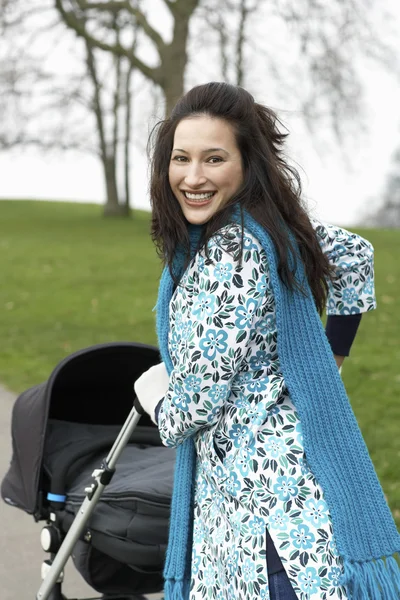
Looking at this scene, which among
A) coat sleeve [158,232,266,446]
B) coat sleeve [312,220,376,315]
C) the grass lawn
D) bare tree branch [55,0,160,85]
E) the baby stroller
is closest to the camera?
coat sleeve [158,232,266,446]

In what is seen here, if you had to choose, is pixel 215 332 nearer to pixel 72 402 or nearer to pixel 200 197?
pixel 200 197

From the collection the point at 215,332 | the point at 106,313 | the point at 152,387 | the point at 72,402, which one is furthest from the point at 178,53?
the point at 215,332

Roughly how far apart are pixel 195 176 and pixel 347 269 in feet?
2.37

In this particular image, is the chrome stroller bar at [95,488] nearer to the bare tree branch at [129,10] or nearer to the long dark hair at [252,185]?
the long dark hair at [252,185]

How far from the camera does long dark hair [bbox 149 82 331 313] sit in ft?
7.86

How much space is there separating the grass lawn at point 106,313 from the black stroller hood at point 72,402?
6.12 ft

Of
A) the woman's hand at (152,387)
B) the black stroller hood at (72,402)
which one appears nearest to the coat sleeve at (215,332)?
the woman's hand at (152,387)

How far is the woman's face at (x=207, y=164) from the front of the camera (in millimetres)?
2420

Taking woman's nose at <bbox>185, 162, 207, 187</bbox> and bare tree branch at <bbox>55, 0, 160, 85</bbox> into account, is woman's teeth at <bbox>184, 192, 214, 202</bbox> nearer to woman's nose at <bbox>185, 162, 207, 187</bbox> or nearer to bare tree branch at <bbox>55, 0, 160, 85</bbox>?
woman's nose at <bbox>185, 162, 207, 187</bbox>

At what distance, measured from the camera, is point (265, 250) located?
232 centimetres

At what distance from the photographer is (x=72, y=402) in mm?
3732

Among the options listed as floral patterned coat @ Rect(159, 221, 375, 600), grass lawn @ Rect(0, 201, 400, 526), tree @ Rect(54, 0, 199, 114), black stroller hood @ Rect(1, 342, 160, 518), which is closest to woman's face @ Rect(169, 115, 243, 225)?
floral patterned coat @ Rect(159, 221, 375, 600)

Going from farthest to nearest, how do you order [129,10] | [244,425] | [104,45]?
[104,45] < [129,10] < [244,425]

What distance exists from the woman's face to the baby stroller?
→ 29.4 inches
